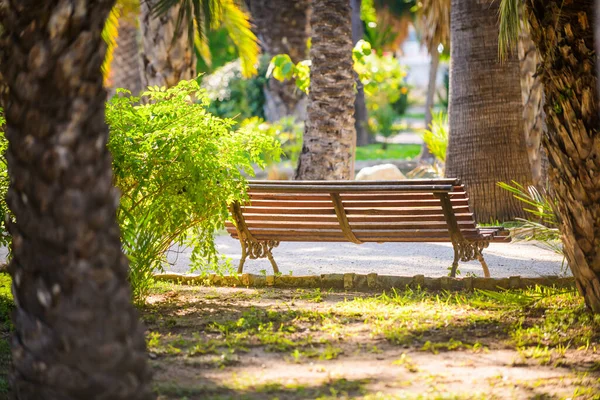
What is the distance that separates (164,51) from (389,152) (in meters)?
17.2

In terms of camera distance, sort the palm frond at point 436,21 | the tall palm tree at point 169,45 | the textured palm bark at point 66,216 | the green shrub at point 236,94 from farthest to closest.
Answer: the green shrub at point 236,94 → the palm frond at point 436,21 → the tall palm tree at point 169,45 → the textured palm bark at point 66,216

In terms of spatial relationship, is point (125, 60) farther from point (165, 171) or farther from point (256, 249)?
point (165, 171)

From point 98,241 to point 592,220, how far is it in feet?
10.5

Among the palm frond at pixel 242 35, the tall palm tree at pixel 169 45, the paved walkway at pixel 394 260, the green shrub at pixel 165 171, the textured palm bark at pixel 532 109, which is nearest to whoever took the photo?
the green shrub at pixel 165 171

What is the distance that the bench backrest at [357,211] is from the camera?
679 cm

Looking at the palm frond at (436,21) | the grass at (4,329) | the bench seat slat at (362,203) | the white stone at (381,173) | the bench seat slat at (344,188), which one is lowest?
the grass at (4,329)

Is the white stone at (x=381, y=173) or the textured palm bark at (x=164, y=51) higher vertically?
the textured palm bark at (x=164, y=51)

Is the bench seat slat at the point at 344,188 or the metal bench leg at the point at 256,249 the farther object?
the metal bench leg at the point at 256,249

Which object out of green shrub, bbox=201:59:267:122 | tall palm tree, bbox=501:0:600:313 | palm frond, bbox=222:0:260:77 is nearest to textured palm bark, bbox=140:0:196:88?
palm frond, bbox=222:0:260:77

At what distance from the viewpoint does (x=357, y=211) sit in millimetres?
7051

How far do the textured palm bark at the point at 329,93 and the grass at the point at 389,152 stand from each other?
45.3 feet

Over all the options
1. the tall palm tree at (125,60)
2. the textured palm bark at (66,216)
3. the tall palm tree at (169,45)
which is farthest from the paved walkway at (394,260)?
the tall palm tree at (125,60)

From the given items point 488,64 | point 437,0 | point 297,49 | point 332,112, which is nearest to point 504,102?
point 488,64

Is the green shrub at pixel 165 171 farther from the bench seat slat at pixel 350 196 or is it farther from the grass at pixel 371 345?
the bench seat slat at pixel 350 196
